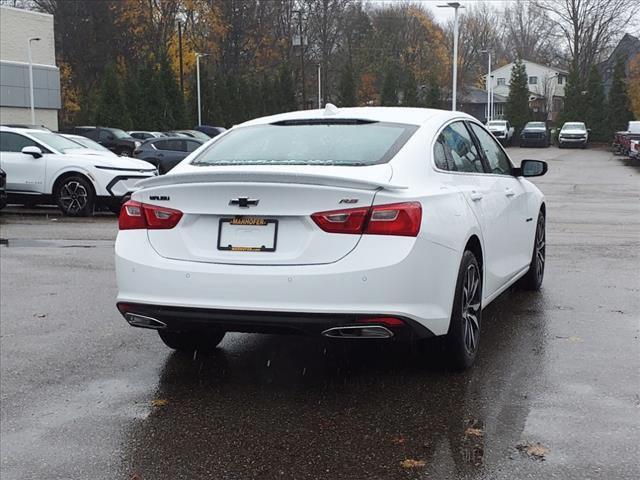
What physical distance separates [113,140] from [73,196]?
65.8 ft

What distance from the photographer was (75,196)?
48.3 feet

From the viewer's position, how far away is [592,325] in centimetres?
601

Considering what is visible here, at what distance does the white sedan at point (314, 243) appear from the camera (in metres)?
4.11

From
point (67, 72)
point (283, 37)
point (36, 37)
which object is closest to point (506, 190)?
point (36, 37)

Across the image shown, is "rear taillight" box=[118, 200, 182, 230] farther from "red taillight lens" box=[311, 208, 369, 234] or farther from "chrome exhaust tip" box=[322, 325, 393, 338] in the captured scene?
"chrome exhaust tip" box=[322, 325, 393, 338]

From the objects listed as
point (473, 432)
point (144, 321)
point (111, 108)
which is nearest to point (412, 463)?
point (473, 432)

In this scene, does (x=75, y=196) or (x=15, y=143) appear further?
(x=15, y=143)

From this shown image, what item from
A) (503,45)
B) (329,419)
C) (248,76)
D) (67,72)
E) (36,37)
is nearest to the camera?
(329,419)

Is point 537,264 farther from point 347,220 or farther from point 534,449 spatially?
point 534,449

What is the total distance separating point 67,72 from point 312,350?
63105 mm

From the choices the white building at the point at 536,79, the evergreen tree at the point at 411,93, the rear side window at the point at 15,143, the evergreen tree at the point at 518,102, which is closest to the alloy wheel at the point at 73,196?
the rear side window at the point at 15,143

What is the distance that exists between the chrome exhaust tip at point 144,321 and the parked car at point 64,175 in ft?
33.5

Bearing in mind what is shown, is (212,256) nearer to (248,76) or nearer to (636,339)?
(636,339)

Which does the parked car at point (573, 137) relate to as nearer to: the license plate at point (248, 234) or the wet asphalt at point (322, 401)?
the wet asphalt at point (322, 401)
